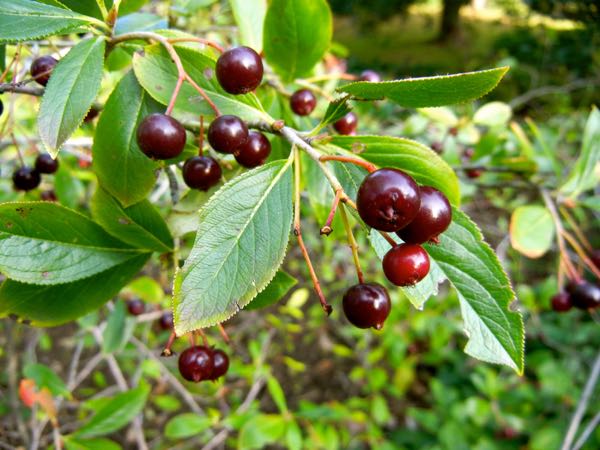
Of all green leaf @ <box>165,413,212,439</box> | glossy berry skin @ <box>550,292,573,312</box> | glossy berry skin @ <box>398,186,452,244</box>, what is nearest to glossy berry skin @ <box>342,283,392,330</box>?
glossy berry skin @ <box>398,186,452,244</box>

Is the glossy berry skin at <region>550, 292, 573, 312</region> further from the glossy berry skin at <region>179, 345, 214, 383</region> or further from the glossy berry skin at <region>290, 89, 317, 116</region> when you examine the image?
the glossy berry skin at <region>179, 345, 214, 383</region>

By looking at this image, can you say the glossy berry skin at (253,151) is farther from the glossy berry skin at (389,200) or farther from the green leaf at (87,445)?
the green leaf at (87,445)

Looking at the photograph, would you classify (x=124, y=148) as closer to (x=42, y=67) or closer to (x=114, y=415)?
(x=42, y=67)

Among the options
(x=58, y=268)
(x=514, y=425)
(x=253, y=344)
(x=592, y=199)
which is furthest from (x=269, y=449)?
(x=58, y=268)

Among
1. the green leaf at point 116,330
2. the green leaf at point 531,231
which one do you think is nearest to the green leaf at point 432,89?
the green leaf at point 531,231

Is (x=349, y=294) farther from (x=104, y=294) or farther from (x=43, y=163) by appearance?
(x=43, y=163)

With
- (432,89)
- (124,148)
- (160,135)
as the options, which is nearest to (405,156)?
(432,89)
